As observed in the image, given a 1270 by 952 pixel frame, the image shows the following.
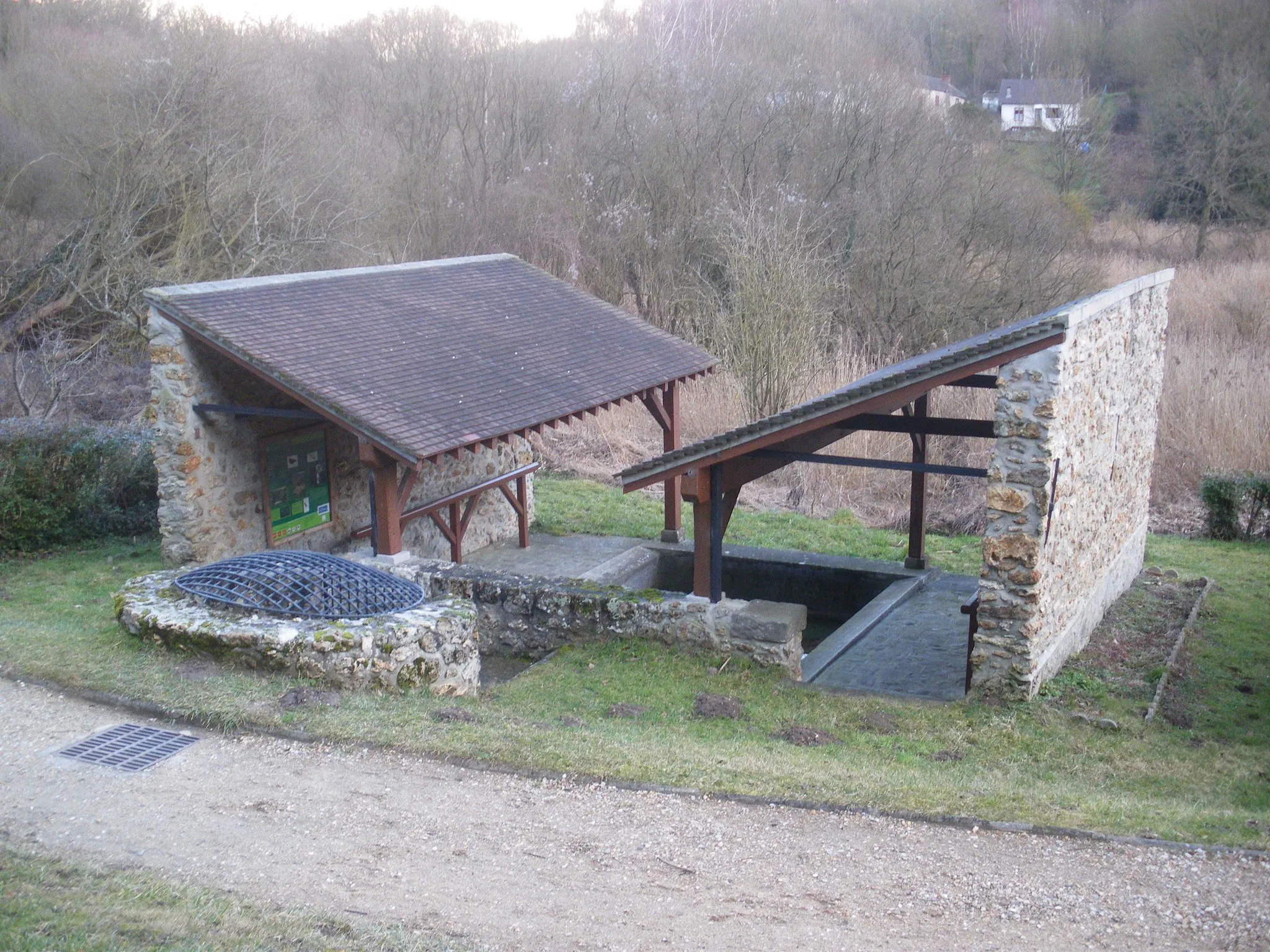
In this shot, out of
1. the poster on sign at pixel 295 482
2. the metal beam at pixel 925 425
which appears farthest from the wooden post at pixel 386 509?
the metal beam at pixel 925 425

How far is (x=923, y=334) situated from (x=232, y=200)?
44.2ft

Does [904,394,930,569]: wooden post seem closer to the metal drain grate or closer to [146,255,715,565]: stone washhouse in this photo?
[146,255,715,565]: stone washhouse

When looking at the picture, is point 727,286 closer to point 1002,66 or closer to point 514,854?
point 514,854

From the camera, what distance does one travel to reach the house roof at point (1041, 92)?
3644 centimetres

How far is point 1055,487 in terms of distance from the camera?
8.17 meters

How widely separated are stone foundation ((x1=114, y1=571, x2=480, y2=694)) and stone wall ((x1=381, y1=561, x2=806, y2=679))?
4.29ft

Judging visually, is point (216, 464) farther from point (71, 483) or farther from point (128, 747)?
point (128, 747)

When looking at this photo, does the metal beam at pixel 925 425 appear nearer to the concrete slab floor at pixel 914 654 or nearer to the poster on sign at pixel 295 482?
the concrete slab floor at pixel 914 654

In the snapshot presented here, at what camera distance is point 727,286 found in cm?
2417

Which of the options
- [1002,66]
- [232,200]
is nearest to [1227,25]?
[1002,66]

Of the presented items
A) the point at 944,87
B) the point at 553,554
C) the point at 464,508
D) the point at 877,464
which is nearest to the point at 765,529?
the point at 553,554

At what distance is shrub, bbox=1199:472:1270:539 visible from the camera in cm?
1452

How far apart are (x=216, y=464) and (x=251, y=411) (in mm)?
839

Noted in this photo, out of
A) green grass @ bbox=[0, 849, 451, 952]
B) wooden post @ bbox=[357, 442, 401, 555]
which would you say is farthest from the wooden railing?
green grass @ bbox=[0, 849, 451, 952]
